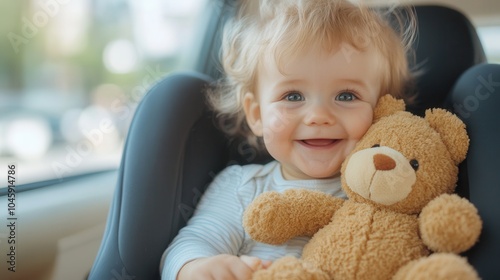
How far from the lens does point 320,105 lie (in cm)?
101

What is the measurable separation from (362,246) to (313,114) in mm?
316

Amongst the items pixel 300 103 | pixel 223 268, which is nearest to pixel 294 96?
pixel 300 103

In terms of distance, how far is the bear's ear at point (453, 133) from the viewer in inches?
34.9

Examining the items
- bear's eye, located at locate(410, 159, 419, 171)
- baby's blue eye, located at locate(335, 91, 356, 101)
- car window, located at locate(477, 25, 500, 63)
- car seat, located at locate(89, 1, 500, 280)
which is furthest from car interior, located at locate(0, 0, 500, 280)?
car window, located at locate(477, 25, 500, 63)

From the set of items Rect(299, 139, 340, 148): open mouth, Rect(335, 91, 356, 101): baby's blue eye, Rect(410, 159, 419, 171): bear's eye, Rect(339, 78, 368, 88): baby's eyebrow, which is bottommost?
Rect(299, 139, 340, 148): open mouth

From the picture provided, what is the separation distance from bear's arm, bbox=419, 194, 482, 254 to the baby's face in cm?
29

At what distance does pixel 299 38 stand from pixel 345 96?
0.56 feet

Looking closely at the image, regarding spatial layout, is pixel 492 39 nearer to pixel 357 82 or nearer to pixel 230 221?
pixel 357 82

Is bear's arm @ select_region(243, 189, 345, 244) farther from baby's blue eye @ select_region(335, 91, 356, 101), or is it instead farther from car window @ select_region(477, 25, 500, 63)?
car window @ select_region(477, 25, 500, 63)

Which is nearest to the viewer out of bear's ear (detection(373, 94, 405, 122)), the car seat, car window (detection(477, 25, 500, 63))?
the car seat

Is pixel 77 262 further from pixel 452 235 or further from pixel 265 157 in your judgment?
pixel 452 235

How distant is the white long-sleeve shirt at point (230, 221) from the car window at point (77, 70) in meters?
0.37

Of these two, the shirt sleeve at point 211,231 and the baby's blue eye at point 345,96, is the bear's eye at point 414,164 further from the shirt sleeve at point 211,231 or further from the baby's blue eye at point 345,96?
the shirt sleeve at point 211,231

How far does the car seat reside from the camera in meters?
0.86
